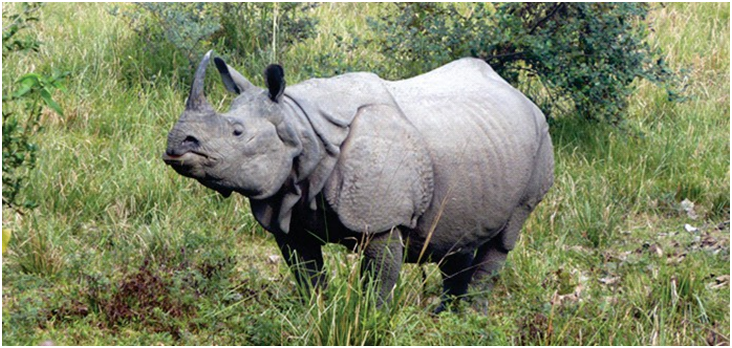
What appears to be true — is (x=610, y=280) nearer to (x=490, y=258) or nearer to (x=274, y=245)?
(x=490, y=258)

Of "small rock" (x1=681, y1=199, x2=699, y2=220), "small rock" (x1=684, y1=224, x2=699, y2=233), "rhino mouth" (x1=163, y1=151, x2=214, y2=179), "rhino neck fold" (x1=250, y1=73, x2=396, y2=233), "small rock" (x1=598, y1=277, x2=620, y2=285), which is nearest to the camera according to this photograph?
"rhino mouth" (x1=163, y1=151, x2=214, y2=179)

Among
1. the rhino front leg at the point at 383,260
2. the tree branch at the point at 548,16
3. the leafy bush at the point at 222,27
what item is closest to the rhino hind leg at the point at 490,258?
the rhino front leg at the point at 383,260

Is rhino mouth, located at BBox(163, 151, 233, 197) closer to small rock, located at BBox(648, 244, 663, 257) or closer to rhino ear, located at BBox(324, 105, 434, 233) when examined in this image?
rhino ear, located at BBox(324, 105, 434, 233)

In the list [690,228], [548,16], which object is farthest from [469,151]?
[548,16]

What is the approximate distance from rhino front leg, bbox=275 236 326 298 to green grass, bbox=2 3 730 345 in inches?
3.6

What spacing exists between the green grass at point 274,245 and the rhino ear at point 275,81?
0.86 m

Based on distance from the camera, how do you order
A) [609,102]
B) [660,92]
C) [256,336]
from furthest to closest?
[660,92], [609,102], [256,336]

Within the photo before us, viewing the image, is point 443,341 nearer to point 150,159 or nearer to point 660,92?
point 150,159

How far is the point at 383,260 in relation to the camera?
17.7 feet

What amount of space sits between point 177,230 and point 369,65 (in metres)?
2.72

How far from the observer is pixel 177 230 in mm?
7309

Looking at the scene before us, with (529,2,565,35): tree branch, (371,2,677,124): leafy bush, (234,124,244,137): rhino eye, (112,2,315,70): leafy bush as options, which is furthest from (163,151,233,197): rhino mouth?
(529,2,565,35): tree branch

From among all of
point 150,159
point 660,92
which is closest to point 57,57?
point 150,159

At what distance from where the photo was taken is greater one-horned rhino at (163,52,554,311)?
500 cm
